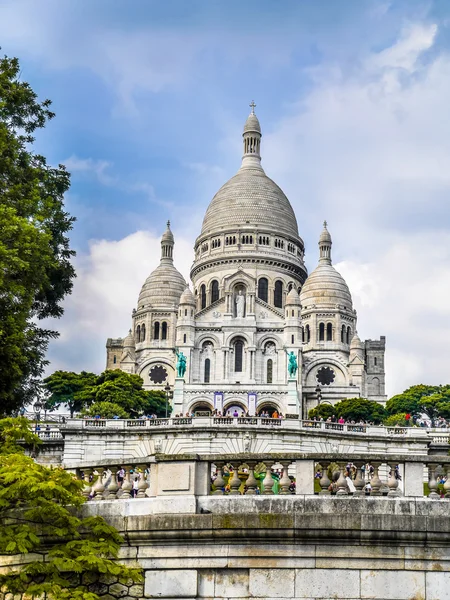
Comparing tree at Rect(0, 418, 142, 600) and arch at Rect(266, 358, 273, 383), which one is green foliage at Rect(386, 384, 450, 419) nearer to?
arch at Rect(266, 358, 273, 383)

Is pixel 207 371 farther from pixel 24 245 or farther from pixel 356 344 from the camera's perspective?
pixel 24 245

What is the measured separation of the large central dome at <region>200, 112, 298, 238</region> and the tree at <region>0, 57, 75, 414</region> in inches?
3728

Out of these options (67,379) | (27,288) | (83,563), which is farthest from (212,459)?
(67,379)

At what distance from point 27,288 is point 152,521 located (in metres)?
10.7

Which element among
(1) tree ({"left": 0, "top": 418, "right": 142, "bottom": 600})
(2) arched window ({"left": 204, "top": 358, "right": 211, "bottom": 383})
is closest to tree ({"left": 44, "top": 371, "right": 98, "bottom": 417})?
(2) arched window ({"left": 204, "top": 358, "right": 211, "bottom": 383})

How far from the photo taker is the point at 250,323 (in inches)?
4183

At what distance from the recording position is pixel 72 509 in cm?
1163

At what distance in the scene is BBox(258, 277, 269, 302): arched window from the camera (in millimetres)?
116812

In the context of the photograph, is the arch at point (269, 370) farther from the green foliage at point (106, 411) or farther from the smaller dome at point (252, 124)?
the smaller dome at point (252, 124)

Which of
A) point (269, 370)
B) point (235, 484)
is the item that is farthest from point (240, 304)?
point (235, 484)

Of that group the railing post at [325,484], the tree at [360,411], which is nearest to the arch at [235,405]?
the tree at [360,411]

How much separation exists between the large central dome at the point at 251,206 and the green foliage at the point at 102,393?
3478 cm

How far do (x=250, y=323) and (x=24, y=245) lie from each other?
284ft

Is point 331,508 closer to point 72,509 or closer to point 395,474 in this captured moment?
point 395,474
